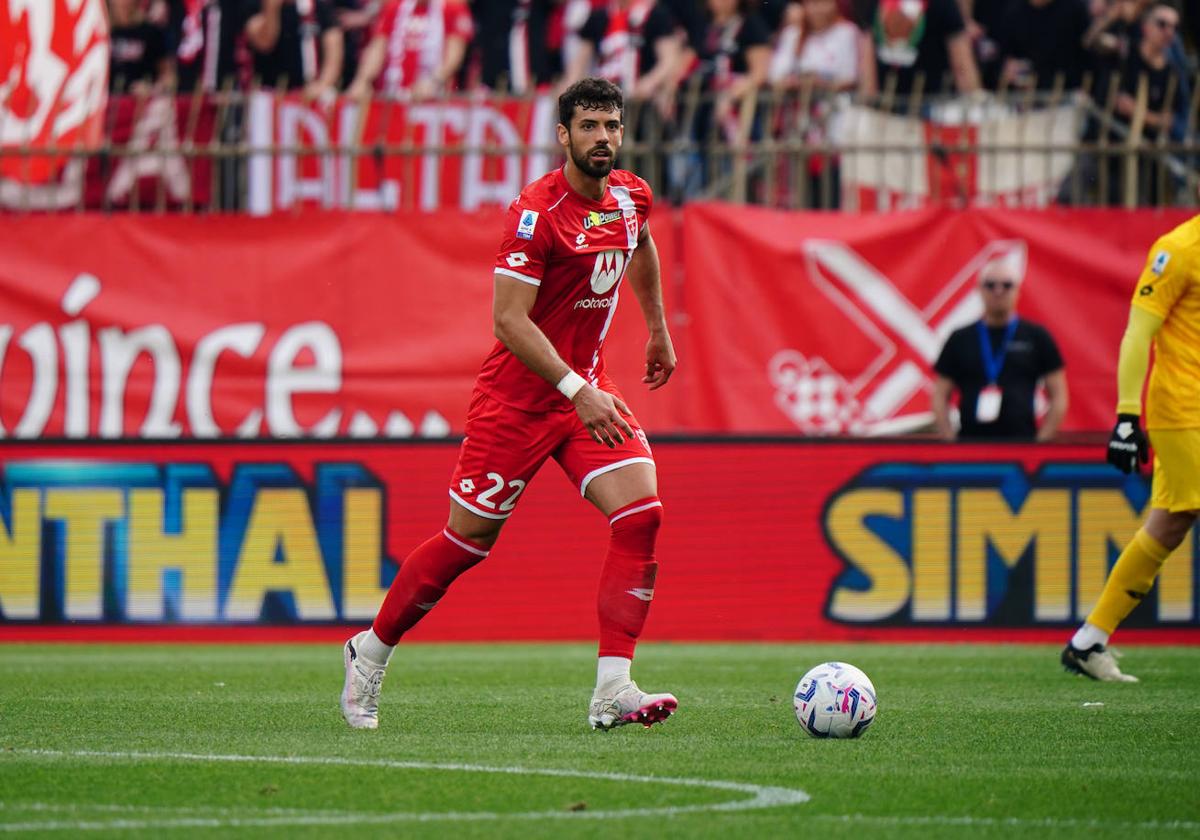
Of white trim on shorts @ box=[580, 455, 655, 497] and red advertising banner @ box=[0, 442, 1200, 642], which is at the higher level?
white trim on shorts @ box=[580, 455, 655, 497]

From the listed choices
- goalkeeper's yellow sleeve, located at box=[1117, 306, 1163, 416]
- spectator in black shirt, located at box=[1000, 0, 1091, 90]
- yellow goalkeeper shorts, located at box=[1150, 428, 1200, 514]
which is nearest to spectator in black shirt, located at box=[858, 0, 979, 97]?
spectator in black shirt, located at box=[1000, 0, 1091, 90]

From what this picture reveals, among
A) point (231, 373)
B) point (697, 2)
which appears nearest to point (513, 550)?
point (231, 373)

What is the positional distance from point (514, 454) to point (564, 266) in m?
0.75

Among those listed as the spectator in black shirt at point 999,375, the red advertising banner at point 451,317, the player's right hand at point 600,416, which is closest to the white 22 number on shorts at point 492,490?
the player's right hand at point 600,416

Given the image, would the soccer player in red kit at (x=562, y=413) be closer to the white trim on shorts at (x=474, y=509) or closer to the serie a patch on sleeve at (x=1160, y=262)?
the white trim on shorts at (x=474, y=509)

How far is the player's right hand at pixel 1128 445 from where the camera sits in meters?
9.44

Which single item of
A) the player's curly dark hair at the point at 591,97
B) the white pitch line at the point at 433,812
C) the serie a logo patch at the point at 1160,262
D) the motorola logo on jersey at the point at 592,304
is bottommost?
the white pitch line at the point at 433,812

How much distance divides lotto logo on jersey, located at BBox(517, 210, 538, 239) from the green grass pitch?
188 cm

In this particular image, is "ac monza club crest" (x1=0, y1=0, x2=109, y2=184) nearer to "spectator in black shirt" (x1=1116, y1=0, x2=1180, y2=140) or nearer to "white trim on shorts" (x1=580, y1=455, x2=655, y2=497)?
"spectator in black shirt" (x1=1116, y1=0, x2=1180, y2=140)

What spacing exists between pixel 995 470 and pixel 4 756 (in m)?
7.84

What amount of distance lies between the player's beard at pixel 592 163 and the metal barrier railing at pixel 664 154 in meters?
7.30

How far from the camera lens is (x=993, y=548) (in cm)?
1297

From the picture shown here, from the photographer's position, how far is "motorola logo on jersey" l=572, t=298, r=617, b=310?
771 cm

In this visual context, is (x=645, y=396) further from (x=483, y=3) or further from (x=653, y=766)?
(x=653, y=766)
